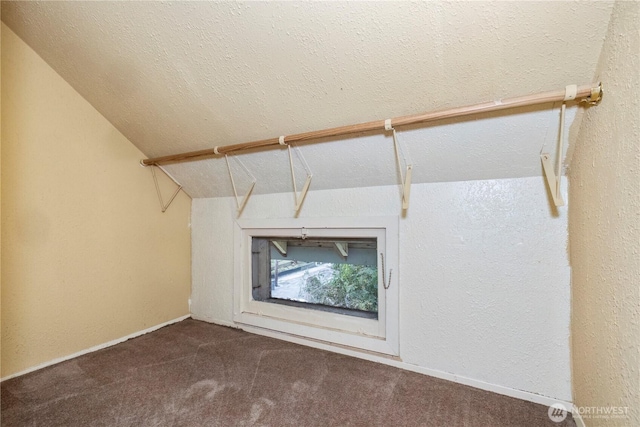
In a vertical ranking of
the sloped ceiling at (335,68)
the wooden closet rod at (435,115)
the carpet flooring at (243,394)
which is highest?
the sloped ceiling at (335,68)

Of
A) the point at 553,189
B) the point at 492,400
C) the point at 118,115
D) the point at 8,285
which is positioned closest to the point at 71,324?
the point at 8,285

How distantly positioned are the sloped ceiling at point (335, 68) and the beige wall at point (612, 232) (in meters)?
0.10

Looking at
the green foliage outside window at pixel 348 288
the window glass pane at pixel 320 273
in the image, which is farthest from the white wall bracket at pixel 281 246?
the green foliage outside window at pixel 348 288

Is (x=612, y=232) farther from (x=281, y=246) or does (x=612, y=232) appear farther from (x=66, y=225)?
(x=66, y=225)

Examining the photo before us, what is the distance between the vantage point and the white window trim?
54.9 inches

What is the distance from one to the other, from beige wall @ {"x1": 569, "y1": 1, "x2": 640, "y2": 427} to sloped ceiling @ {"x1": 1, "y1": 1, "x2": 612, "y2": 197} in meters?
0.10

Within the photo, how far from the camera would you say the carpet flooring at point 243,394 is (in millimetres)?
1030

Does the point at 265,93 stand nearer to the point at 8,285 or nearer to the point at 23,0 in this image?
the point at 23,0

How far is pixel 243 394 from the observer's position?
1.17 metres

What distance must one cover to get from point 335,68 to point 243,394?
4.28 feet

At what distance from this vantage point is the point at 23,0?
3.64ft

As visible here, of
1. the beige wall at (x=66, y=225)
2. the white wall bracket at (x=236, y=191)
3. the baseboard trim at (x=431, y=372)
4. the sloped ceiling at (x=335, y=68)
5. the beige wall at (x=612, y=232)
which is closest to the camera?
the beige wall at (x=612, y=232)
